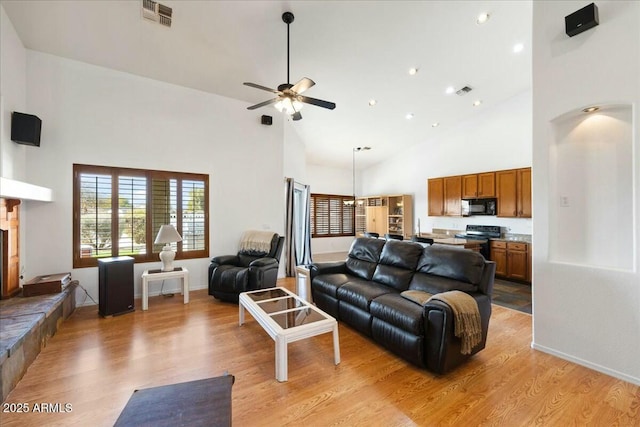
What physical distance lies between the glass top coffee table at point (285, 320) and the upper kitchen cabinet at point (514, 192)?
16.1 ft

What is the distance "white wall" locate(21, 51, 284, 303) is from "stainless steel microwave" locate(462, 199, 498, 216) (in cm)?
429

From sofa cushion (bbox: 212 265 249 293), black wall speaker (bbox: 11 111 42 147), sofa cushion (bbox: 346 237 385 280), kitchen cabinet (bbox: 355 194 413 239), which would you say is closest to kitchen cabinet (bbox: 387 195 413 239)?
kitchen cabinet (bbox: 355 194 413 239)

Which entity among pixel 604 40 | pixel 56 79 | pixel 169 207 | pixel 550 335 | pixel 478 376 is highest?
pixel 56 79

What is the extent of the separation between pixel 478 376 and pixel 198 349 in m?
2.65

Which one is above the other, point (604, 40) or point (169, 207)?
point (604, 40)

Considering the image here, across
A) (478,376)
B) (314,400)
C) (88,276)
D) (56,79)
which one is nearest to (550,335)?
(478,376)

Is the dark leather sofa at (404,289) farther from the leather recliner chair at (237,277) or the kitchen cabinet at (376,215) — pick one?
the kitchen cabinet at (376,215)

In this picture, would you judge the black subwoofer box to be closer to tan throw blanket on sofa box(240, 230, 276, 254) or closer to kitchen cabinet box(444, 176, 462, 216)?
tan throw blanket on sofa box(240, 230, 276, 254)

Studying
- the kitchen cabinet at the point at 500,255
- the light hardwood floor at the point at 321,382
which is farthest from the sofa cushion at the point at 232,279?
the kitchen cabinet at the point at 500,255

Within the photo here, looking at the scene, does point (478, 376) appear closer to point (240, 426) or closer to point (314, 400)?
point (314, 400)

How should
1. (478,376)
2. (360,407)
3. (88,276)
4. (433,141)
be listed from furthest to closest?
1. (433,141)
2. (88,276)
3. (478,376)
4. (360,407)

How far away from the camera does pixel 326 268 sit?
152 inches

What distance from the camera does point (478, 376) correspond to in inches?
90.0

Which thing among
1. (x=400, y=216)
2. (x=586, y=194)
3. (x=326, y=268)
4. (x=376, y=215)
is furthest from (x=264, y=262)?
(x=376, y=215)
